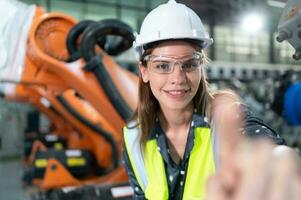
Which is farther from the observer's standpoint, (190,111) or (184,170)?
(190,111)

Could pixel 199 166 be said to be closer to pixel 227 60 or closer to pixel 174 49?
pixel 174 49

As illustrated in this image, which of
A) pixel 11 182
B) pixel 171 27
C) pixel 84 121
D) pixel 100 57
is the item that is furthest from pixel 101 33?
pixel 11 182

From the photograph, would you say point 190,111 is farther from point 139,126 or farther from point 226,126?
point 226,126

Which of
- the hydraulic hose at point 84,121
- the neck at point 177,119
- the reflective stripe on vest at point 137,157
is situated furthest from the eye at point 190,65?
the hydraulic hose at point 84,121

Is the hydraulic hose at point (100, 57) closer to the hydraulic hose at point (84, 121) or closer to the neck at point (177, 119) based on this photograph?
the neck at point (177, 119)

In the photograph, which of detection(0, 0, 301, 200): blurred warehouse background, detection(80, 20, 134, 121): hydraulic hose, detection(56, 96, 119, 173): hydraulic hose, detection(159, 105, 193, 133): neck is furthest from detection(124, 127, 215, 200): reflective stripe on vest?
detection(56, 96, 119, 173): hydraulic hose

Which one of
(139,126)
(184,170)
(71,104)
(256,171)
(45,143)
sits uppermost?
(256,171)

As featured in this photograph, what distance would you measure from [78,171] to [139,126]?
3.86m

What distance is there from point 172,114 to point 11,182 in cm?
599

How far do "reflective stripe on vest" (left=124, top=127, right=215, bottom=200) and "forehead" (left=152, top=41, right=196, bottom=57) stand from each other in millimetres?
370

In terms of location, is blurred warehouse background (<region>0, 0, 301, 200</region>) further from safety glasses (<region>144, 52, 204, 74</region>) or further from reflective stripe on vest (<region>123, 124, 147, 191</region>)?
reflective stripe on vest (<region>123, 124, 147, 191</region>)

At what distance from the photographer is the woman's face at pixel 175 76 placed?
6.09 feet

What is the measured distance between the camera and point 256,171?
546 millimetres

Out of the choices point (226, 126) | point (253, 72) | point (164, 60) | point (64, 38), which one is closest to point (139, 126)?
point (164, 60)
